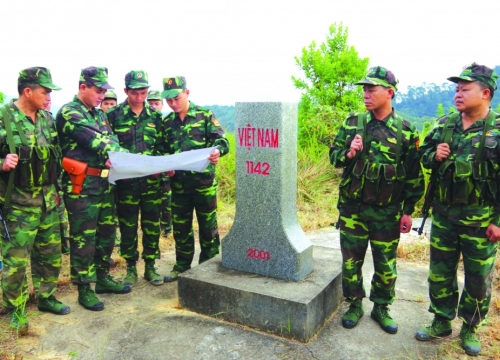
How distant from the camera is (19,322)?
357cm

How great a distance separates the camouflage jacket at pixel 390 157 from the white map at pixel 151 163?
1276 millimetres

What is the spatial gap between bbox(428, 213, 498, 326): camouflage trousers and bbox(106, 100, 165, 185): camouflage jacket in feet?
8.84

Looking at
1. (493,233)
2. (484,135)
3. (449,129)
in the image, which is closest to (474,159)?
(484,135)

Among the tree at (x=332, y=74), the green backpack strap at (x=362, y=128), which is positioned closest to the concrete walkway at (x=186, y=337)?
the green backpack strap at (x=362, y=128)

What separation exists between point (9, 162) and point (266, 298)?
224cm

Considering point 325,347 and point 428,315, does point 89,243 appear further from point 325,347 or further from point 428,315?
point 428,315

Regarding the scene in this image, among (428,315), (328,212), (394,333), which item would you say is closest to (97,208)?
(394,333)

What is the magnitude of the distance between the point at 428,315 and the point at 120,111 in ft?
11.5

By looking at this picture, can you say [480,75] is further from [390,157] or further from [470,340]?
[470,340]

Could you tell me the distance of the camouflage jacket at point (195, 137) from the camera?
432cm

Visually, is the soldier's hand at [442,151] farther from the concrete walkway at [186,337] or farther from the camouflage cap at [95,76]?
the camouflage cap at [95,76]

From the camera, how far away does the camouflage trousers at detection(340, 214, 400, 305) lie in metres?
3.47

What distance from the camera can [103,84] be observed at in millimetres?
3852

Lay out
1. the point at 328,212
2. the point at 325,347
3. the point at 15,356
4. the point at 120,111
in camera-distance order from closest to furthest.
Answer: the point at 15,356, the point at 325,347, the point at 120,111, the point at 328,212
